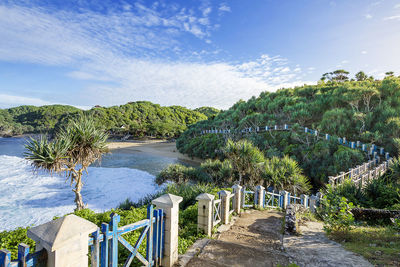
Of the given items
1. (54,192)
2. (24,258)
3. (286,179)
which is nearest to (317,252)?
(24,258)

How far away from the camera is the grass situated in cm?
450

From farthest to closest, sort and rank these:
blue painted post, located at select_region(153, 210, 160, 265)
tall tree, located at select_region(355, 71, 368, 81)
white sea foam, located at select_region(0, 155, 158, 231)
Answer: tall tree, located at select_region(355, 71, 368, 81) → white sea foam, located at select_region(0, 155, 158, 231) → blue painted post, located at select_region(153, 210, 160, 265)

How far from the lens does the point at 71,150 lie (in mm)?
9859

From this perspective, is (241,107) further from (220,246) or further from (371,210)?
(220,246)

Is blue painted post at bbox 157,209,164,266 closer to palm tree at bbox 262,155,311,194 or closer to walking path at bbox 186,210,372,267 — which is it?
walking path at bbox 186,210,372,267

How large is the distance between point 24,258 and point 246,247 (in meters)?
4.41

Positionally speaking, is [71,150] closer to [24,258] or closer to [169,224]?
[169,224]

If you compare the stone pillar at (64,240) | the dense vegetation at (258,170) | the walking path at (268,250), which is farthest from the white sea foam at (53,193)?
the stone pillar at (64,240)

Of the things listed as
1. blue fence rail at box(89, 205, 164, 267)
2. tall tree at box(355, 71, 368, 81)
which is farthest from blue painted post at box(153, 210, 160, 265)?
tall tree at box(355, 71, 368, 81)

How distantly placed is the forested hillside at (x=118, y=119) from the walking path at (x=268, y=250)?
62451mm

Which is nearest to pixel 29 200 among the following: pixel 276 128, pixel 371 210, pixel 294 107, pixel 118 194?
pixel 118 194

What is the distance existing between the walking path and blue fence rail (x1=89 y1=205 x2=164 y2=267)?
0.87 m

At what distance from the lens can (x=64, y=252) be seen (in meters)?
2.19

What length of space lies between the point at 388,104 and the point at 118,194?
29.7 m
